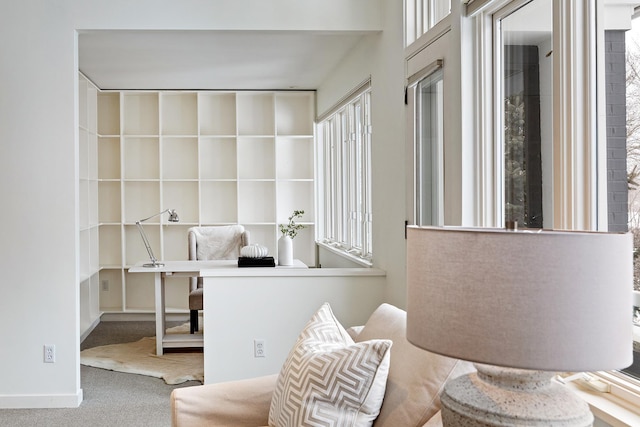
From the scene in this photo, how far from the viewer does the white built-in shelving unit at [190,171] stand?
771cm

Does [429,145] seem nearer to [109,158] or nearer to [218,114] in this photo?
[218,114]

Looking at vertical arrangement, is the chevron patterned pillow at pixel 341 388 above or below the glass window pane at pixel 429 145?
below

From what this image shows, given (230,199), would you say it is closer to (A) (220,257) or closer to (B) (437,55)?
(A) (220,257)

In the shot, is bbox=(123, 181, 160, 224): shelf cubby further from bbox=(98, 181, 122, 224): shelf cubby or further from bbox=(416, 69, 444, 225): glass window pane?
bbox=(416, 69, 444, 225): glass window pane

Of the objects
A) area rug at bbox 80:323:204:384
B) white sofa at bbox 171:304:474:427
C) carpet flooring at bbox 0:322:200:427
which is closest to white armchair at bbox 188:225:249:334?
area rug at bbox 80:323:204:384

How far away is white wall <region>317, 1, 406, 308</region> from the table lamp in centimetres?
266

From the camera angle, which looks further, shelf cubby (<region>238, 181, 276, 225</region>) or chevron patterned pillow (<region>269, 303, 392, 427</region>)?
shelf cubby (<region>238, 181, 276, 225</region>)

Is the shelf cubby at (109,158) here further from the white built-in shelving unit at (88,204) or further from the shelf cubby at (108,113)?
the white built-in shelving unit at (88,204)

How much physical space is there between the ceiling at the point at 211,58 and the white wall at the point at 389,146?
0.81 ft

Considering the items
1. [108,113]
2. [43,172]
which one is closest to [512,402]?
[43,172]

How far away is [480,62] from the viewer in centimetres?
301

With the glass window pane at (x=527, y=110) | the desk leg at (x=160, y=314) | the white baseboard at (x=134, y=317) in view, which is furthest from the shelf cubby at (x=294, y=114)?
the glass window pane at (x=527, y=110)

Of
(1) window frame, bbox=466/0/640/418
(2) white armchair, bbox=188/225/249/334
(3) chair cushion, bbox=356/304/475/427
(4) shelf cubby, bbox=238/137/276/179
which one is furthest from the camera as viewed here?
(4) shelf cubby, bbox=238/137/276/179

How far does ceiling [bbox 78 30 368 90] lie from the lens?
16.9ft
